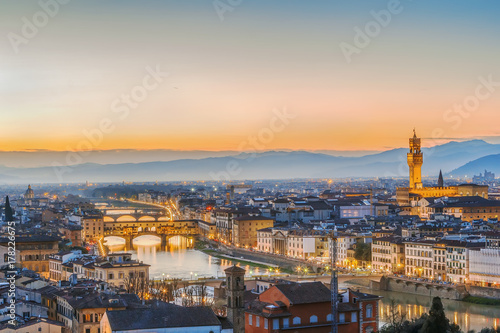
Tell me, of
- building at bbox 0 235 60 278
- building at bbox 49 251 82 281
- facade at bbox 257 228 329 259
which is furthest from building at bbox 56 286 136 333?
facade at bbox 257 228 329 259

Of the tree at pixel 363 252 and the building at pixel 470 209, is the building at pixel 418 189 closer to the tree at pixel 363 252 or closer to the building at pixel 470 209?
the building at pixel 470 209

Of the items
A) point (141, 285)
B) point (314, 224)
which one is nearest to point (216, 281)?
point (141, 285)

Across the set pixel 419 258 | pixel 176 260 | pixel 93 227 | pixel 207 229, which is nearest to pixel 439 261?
pixel 419 258

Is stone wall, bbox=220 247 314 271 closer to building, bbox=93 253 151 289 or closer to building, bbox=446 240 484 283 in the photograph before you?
building, bbox=446 240 484 283

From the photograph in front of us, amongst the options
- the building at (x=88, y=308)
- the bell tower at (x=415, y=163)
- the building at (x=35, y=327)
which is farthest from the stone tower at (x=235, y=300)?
the bell tower at (x=415, y=163)

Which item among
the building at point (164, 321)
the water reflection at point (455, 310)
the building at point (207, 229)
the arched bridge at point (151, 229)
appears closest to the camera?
the building at point (164, 321)

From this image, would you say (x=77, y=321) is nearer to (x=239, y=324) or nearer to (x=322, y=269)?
(x=239, y=324)

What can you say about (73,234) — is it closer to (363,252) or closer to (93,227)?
(93,227)
